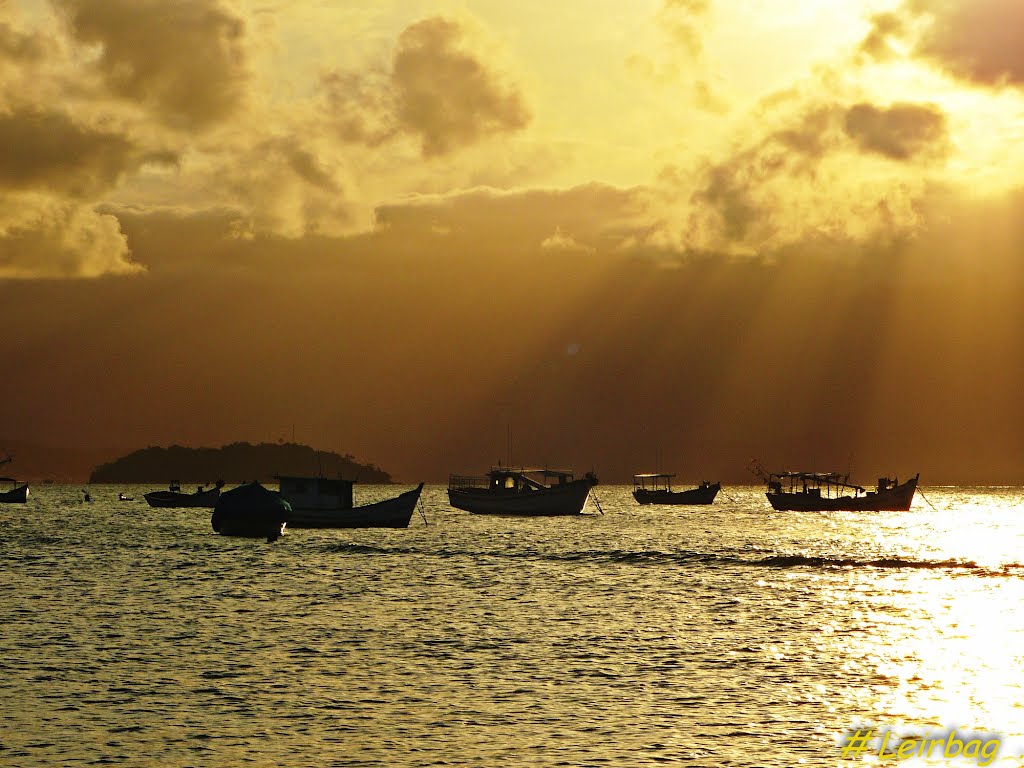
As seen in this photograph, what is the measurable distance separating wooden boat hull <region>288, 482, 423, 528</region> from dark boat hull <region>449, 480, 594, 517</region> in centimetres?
3540

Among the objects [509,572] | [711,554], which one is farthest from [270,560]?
[711,554]

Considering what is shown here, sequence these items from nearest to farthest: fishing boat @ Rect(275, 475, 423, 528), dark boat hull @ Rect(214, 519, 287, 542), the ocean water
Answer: the ocean water
dark boat hull @ Rect(214, 519, 287, 542)
fishing boat @ Rect(275, 475, 423, 528)

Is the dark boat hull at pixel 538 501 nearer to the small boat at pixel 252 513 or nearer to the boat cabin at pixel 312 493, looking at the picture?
the boat cabin at pixel 312 493

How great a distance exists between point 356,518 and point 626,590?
5457 cm

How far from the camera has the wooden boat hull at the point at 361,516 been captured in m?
110

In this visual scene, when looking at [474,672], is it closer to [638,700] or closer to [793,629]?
[638,700]

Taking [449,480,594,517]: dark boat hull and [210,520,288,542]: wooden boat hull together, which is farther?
[449,480,594,517]: dark boat hull

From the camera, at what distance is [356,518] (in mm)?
112438

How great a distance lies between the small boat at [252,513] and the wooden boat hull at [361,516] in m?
5.91

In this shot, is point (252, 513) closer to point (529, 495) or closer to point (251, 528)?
point (251, 528)

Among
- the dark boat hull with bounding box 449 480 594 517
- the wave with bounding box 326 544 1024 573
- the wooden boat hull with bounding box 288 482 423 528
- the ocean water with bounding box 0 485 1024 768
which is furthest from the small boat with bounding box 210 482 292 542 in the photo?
the dark boat hull with bounding box 449 480 594 517

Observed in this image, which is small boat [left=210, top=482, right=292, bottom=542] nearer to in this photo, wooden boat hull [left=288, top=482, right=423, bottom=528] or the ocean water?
wooden boat hull [left=288, top=482, right=423, bottom=528]

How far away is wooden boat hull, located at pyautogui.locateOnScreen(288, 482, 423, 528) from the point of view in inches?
4313

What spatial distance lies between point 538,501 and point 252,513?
6112 cm
